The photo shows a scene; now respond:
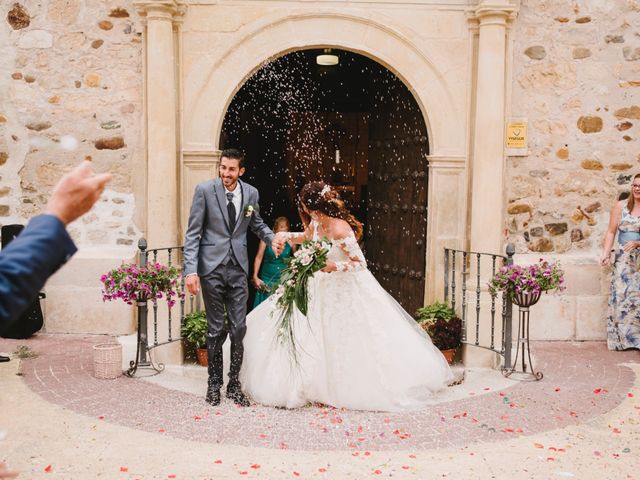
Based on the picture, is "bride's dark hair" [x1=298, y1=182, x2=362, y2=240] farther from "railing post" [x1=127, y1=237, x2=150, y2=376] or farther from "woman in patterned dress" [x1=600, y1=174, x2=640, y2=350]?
"woman in patterned dress" [x1=600, y1=174, x2=640, y2=350]

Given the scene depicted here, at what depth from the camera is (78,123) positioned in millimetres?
7133

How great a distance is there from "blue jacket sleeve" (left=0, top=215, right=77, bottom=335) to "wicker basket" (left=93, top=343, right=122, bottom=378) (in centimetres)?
449

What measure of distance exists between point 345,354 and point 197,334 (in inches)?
66.8

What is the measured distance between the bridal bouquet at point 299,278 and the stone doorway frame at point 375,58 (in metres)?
2.09

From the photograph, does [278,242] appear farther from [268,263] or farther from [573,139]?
[573,139]

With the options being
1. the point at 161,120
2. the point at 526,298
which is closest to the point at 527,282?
the point at 526,298

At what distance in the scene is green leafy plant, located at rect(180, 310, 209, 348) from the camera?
6398 millimetres

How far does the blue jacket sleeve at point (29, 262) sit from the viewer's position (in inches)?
54.4

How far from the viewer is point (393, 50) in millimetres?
6977

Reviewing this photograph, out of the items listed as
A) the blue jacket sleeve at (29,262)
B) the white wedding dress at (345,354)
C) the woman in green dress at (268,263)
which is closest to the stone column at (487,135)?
the white wedding dress at (345,354)

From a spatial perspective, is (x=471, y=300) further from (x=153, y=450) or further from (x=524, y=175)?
(x=153, y=450)

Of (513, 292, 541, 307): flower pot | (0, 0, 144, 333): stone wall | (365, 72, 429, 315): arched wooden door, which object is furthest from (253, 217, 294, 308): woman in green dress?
(513, 292, 541, 307): flower pot

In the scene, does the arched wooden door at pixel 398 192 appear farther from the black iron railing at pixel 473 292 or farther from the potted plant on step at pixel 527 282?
the potted plant on step at pixel 527 282

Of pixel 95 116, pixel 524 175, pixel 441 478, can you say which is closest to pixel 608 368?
pixel 524 175
